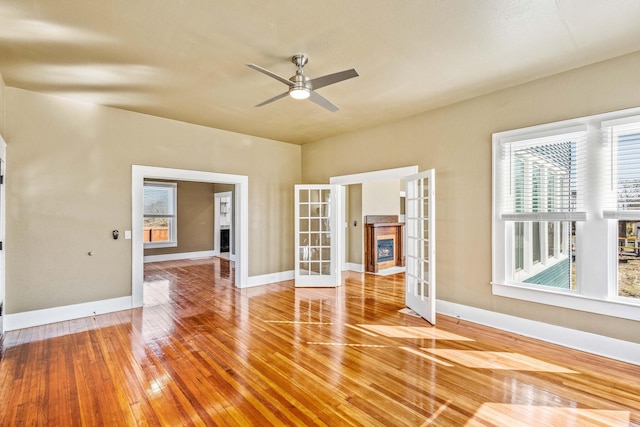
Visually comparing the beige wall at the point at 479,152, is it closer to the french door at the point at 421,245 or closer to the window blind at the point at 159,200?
the french door at the point at 421,245

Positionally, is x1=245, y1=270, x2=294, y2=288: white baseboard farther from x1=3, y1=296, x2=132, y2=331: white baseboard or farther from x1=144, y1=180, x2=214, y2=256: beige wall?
x1=144, y1=180, x2=214, y2=256: beige wall

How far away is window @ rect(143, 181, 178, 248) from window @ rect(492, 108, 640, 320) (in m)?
8.57

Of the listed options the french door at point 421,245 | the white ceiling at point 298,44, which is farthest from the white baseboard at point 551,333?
the white ceiling at point 298,44

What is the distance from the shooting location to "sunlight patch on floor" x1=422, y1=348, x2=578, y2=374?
2818mm

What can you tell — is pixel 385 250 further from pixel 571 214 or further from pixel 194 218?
pixel 194 218

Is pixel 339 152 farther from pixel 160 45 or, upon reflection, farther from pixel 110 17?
pixel 110 17

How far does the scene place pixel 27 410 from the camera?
2242 mm

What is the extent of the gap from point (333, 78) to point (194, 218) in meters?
8.22

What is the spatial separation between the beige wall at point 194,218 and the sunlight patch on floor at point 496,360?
820cm

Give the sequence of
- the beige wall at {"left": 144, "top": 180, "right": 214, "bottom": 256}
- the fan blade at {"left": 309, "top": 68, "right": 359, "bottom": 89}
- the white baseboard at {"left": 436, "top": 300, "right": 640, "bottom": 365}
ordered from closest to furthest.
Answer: the fan blade at {"left": 309, "top": 68, "right": 359, "bottom": 89} → the white baseboard at {"left": 436, "top": 300, "right": 640, "bottom": 365} → the beige wall at {"left": 144, "top": 180, "right": 214, "bottom": 256}

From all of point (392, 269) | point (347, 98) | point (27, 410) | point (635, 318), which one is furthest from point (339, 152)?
point (27, 410)

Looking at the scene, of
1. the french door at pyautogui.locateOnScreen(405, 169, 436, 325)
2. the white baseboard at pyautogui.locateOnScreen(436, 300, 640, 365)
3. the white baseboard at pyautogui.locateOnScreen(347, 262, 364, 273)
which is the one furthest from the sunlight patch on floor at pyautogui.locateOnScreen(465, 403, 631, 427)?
the white baseboard at pyautogui.locateOnScreen(347, 262, 364, 273)

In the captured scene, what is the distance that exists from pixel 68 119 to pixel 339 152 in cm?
413

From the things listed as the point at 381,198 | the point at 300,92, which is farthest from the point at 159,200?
the point at 300,92
